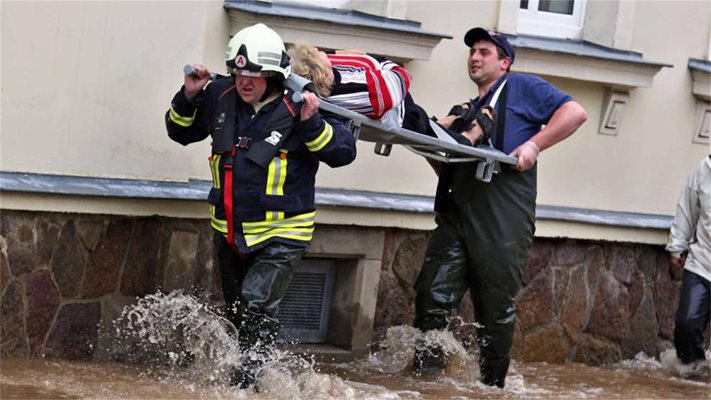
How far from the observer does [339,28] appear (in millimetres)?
8945

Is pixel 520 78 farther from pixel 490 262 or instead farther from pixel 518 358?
pixel 518 358

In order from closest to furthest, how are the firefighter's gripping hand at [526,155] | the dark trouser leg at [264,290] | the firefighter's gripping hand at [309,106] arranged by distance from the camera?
the firefighter's gripping hand at [309,106] < the dark trouser leg at [264,290] < the firefighter's gripping hand at [526,155]

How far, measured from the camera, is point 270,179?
745 centimetres

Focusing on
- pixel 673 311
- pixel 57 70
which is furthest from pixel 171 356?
pixel 673 311

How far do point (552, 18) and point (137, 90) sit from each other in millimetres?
3216

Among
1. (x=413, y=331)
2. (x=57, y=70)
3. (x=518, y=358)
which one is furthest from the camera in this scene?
(x=518, y=358)

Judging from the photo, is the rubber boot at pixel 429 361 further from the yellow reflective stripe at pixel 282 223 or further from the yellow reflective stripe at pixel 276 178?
the yellow reflective stripe at pixel 276 178

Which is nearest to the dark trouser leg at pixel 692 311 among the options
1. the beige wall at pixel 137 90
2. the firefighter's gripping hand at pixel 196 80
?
the beige wall at pixel 137 90

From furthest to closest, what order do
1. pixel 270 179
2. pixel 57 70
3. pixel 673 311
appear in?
pixel 673 311
pixel 57 70
pixel 270 179

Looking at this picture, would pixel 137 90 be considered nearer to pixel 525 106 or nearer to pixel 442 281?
pixel 442 281

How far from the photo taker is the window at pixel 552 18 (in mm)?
10242

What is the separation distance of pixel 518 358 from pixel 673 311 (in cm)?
133

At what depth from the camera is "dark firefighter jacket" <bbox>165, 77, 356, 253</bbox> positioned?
740 centimetres

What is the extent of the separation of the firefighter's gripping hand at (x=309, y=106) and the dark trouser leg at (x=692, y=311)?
12.1 ft
